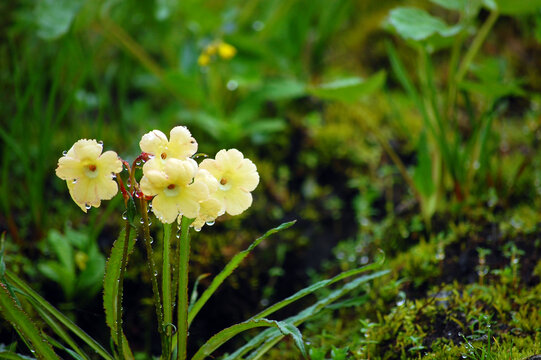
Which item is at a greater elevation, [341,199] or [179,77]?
[179,77]

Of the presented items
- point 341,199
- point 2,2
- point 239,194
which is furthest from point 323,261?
point 2,2

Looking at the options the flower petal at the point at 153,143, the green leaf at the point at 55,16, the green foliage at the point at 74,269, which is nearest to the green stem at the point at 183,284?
the flower petal at the point at 153,143

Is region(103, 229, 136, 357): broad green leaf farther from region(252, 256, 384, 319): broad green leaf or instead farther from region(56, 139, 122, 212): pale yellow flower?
region(252, 256, 384, 319): broad green leaf

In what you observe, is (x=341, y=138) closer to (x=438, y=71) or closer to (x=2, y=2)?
(x=438, y=71)

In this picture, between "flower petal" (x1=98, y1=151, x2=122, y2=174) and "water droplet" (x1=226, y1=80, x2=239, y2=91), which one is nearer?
"flower petal" (x1=98, y1=151, x2=122, y2=174)

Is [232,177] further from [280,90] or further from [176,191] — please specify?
[280,90]

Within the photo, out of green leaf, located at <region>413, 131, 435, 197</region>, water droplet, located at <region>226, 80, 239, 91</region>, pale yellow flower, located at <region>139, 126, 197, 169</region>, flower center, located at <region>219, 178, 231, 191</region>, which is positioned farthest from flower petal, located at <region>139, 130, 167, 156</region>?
water droplet, located at <region>226, 80, 239, 91</region>

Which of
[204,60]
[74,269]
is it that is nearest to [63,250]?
[74,269]
